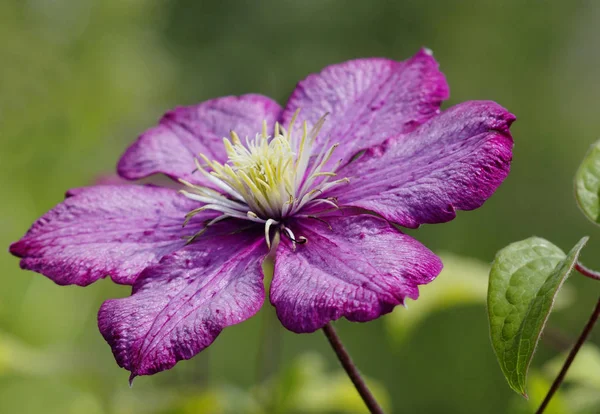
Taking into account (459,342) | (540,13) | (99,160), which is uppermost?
(540,13)

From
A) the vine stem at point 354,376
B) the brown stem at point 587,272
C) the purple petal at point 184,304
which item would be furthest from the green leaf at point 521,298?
the purple petal at point 184,304

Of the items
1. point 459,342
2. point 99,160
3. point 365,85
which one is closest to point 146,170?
point 365,85

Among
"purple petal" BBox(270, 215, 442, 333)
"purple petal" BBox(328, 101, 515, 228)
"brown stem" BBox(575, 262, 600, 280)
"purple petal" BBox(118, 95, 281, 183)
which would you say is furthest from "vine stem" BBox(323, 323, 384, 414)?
"purple petal" BBox(118, 95, 281, 183)

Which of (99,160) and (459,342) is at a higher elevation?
(99,160)

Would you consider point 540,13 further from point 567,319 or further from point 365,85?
point 365,85

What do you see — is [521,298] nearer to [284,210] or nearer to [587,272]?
[587,272]

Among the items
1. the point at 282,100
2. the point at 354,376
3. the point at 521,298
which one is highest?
the point at 521,298

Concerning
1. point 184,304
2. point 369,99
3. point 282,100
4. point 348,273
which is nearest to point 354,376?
point 348,273
